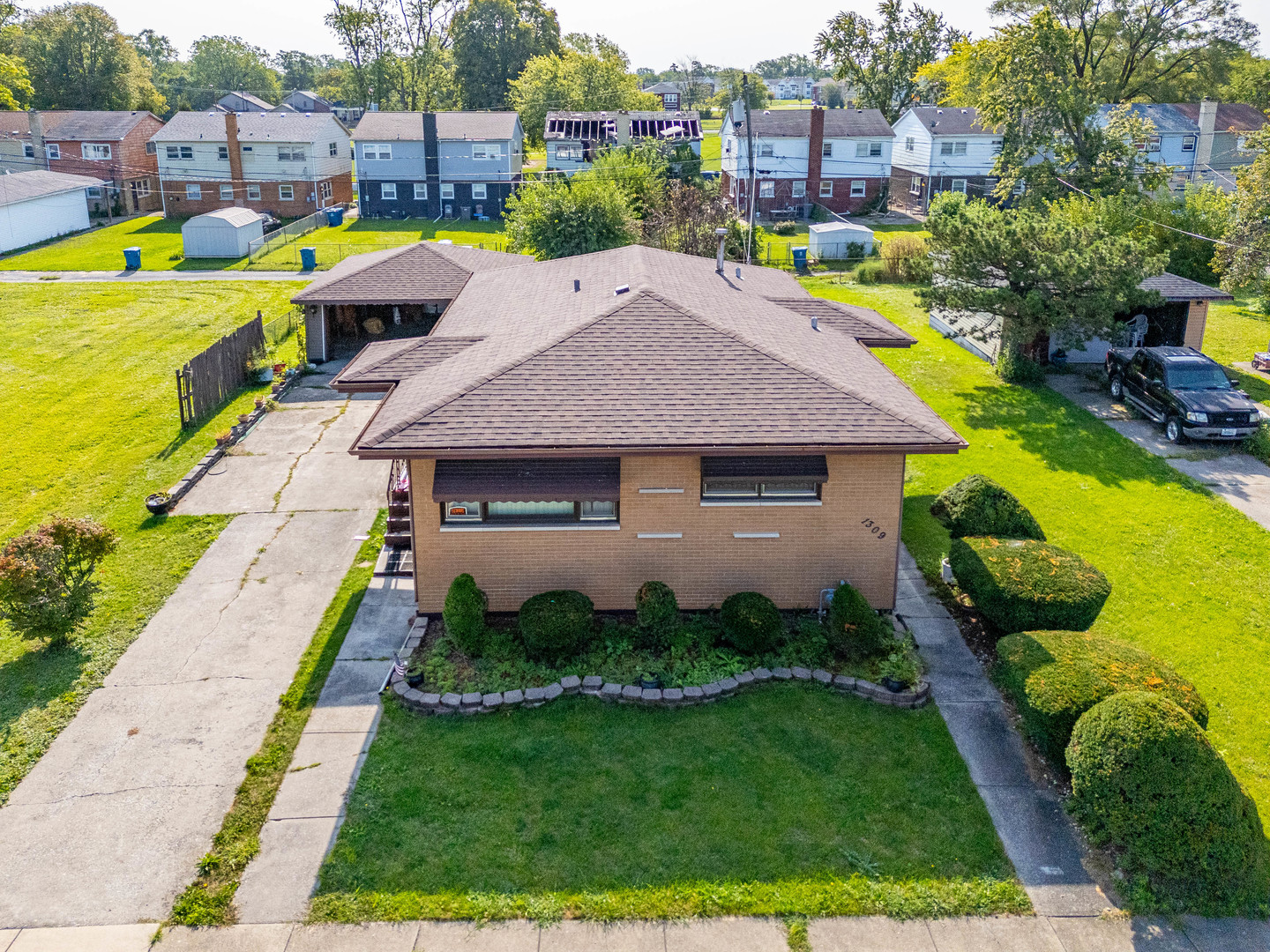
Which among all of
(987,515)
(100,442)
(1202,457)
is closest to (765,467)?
(987,515)

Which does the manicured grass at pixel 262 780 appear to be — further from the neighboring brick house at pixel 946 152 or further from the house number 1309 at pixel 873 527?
the neighboring brick house at pixel 946 152

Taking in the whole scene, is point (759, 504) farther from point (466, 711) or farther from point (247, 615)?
point (247, 615)

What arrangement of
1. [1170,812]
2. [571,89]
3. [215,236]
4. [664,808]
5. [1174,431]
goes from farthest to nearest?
[571,89] → [215,236] → [1174,431] → [664,808] → [1170,812]

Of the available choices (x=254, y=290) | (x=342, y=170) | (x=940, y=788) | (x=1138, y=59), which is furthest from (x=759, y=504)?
(x=1138, y=59)

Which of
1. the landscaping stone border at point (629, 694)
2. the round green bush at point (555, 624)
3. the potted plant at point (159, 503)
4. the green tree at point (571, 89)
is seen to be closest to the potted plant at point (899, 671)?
the landscaping stone border at point (629, 694)

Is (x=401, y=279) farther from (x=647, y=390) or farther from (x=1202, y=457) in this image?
(x=1202, y=457)
